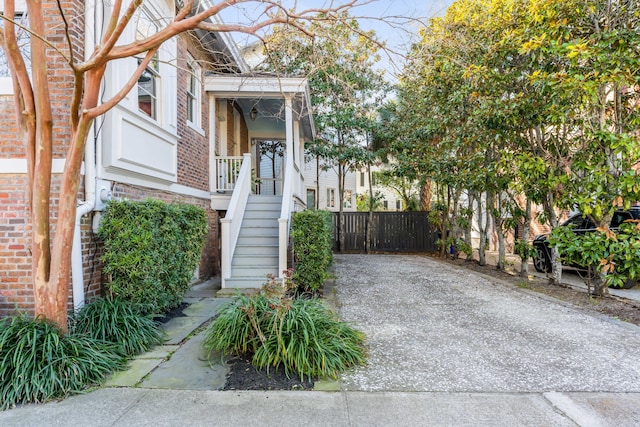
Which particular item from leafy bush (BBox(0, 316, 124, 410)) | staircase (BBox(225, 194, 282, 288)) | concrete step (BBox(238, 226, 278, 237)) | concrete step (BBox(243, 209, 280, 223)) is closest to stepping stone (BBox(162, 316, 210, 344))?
leafy bush (BBox(0, 316, 124, 410))

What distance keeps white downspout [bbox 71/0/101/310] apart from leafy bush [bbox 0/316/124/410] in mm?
707

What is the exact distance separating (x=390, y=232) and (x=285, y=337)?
1233cm

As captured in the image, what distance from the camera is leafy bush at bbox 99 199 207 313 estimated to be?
13.5 feet

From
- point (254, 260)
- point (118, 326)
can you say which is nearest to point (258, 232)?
point (254, 260)

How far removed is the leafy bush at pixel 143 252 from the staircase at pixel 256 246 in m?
1.71

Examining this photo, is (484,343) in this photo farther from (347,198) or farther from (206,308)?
(347,198)

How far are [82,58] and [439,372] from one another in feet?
17.6

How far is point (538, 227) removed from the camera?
13.9m

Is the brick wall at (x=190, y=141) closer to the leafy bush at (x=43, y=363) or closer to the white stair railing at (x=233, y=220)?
the white stair railing at (x=233, y=220)

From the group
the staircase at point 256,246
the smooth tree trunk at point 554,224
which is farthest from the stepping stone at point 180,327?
the smooth tree trunk at point 554,224

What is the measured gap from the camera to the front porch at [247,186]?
6578 mm

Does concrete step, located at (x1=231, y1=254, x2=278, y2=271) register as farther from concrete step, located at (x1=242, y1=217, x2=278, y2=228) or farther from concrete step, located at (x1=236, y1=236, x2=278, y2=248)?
concrete step, located at (x1=242, y1=217, x2=278, y2=228)

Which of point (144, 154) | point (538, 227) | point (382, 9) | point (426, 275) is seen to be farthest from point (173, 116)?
point (538, 227)

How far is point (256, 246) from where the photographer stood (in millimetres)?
7156
